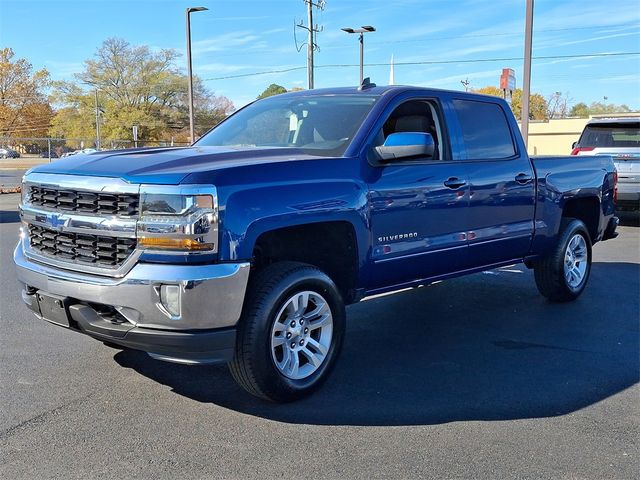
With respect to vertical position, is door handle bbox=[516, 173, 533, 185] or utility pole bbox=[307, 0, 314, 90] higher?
utility pole bbox=[307, 0, 314, 90]

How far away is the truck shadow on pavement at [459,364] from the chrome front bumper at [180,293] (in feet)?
2.54

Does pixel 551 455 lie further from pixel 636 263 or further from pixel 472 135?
pixel 636 263

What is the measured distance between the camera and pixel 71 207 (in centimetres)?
383

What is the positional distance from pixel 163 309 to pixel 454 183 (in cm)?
264

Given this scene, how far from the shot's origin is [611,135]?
43.5ft

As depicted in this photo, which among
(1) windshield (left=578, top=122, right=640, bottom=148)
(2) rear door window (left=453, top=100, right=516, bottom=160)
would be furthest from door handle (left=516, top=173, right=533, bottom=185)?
(1) windshield (left=578, top=122, right=640, bottom=148)

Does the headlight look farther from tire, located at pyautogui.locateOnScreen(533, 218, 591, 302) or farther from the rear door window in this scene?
tire, located at pyautogui.locateOnScreen(533, 218, 591, 302)

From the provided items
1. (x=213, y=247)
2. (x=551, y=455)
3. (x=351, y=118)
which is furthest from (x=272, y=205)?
(x=551, y=455)

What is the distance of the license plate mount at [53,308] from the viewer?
148 inches

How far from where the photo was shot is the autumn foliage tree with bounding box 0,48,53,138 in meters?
73.1

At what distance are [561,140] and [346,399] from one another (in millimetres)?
60080

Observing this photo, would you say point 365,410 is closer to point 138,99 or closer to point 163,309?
point 163,309

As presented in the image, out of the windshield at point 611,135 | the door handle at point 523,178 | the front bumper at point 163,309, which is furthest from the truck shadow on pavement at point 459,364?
the windshield at point 611,135

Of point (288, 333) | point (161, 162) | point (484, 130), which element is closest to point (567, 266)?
point (484, 130)
